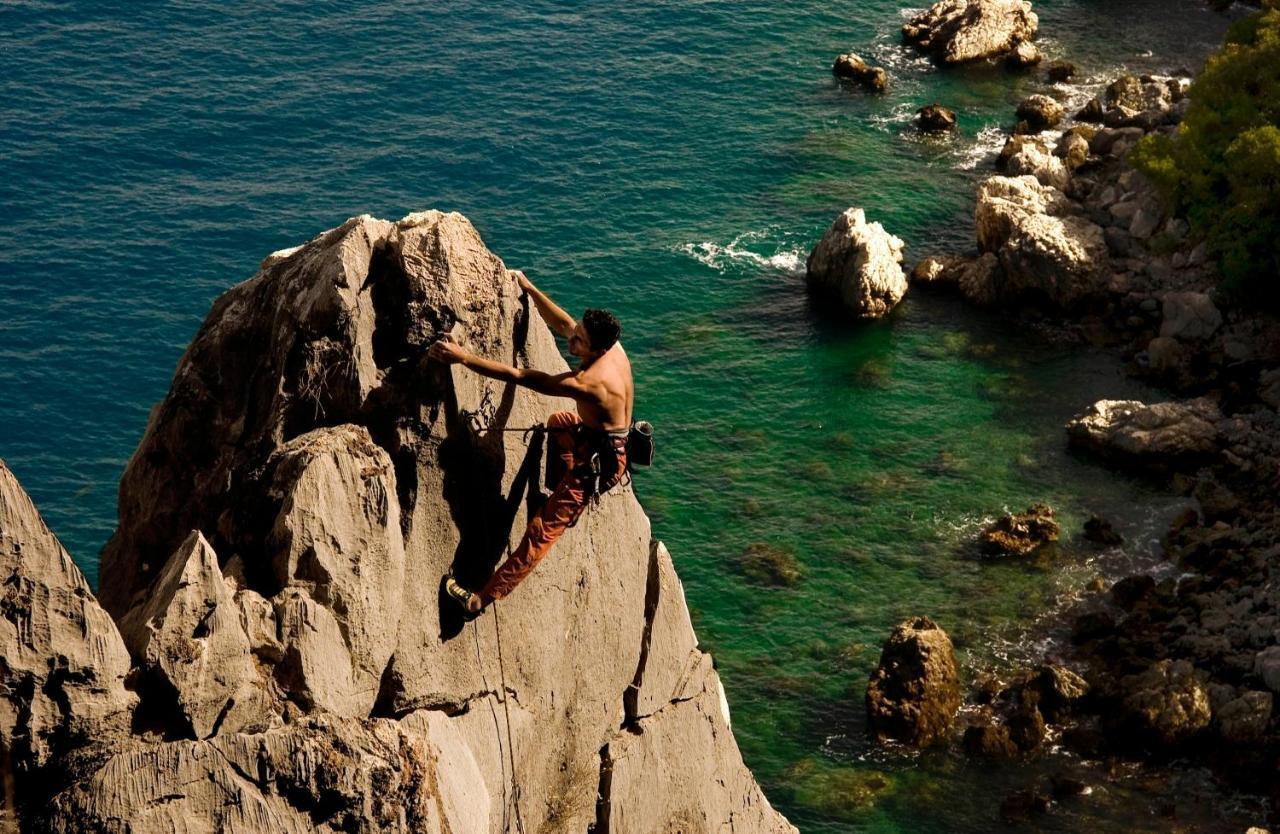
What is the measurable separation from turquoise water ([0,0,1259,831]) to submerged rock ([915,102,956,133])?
1.43 metres

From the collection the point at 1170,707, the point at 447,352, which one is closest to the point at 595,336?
the point at 447,352

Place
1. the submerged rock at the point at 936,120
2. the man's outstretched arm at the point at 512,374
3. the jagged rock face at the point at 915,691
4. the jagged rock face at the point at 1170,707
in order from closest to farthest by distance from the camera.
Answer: the man's outstretched arm at the point at 512,374 → the jagged rock face at the point at 1170,707 → the jagged rock face at the point at 915,691 → the submerged rock at the point at 936,120

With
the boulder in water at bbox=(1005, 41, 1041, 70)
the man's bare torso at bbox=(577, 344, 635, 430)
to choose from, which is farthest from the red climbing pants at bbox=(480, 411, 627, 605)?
the boulder in water at bbox=(1005, 41, 1041, 70)

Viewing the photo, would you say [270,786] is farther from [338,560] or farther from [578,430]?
[578,430]

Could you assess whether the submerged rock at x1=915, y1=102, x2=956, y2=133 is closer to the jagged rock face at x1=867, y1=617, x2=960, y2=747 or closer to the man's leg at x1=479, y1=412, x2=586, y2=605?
the jagged rock face at x1=867, y1=617, x2=960, y2=747

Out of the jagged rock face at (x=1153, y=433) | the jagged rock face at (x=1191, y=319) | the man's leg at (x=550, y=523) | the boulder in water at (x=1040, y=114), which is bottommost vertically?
the jagged rock face at (x=1153, y=433)

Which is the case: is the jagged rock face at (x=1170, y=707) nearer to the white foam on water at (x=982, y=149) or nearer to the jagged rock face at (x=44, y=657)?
the jagged rock face at (x=44, y=657)

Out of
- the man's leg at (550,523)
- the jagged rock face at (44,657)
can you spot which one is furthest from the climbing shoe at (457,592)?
the jagged rock face at (44,657)

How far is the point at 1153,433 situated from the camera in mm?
67438

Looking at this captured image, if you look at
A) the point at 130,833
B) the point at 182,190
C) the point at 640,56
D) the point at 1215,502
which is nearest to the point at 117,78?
the point at 182,190

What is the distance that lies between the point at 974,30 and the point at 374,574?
9401 centimetres

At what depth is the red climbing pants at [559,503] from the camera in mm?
23766

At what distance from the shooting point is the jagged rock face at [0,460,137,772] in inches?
715

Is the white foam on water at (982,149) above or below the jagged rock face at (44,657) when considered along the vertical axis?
below
